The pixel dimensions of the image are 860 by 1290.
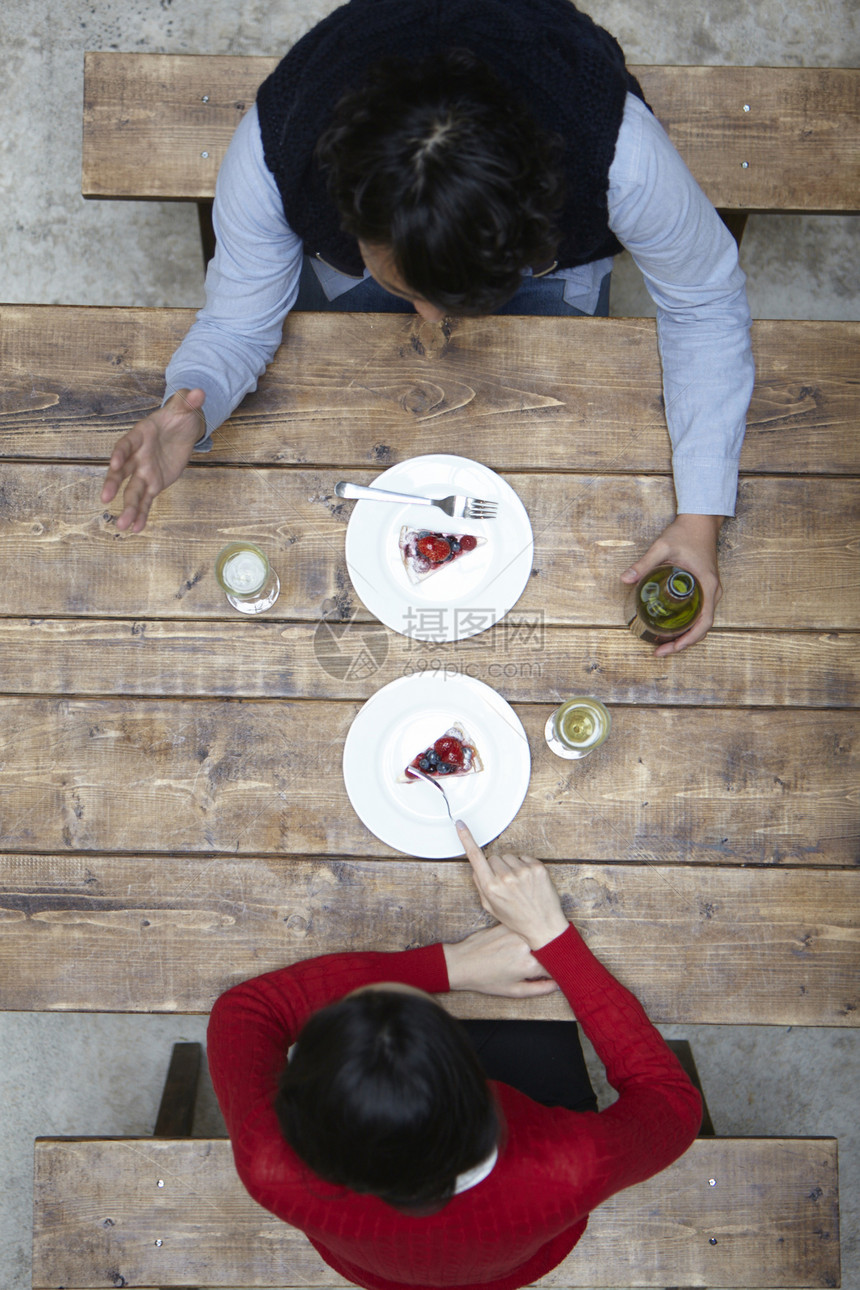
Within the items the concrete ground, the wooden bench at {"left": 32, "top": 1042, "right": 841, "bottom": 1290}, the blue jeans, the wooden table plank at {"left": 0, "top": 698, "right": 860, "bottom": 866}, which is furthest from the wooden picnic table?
the concrete ground

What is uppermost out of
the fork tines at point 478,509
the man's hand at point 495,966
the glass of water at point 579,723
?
the fork tines at point 478,509

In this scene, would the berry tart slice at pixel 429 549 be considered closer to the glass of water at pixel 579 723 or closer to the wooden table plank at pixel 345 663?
the wooden table plank at pixel 345 663

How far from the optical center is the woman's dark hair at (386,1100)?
2.87ft

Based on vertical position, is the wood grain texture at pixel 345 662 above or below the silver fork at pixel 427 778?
above

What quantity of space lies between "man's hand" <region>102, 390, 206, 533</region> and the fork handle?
20 cm

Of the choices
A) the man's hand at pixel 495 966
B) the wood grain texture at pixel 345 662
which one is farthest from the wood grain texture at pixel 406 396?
the man's hand at pixel 495 966

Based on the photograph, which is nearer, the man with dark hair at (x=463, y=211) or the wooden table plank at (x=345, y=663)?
the man with dark hair at (x=463, y=211)

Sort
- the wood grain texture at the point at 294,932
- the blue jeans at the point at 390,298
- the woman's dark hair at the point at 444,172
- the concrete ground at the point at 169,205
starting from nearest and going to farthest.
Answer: the woman's dark hair at the point at 444,172 < the wood grain texture at the point at 294,932 < the blue jeans at the point at 390,298 < the concrete ground at the point at 169,205

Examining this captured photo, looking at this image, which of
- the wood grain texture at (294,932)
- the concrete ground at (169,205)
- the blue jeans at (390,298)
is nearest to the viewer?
the wood grain texture at (294,932)

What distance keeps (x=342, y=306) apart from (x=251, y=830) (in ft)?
2.77

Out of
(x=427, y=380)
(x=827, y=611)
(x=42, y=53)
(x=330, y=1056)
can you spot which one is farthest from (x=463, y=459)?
(x=42, y=53)

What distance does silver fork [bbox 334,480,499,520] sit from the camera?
1.17 metres

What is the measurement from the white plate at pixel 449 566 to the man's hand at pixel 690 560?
0.53 feet

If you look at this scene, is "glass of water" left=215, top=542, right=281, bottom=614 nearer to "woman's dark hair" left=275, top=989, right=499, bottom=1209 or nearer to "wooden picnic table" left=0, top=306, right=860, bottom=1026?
"wooden picnic table" left=0, top=306, right=860, bottom=1026
